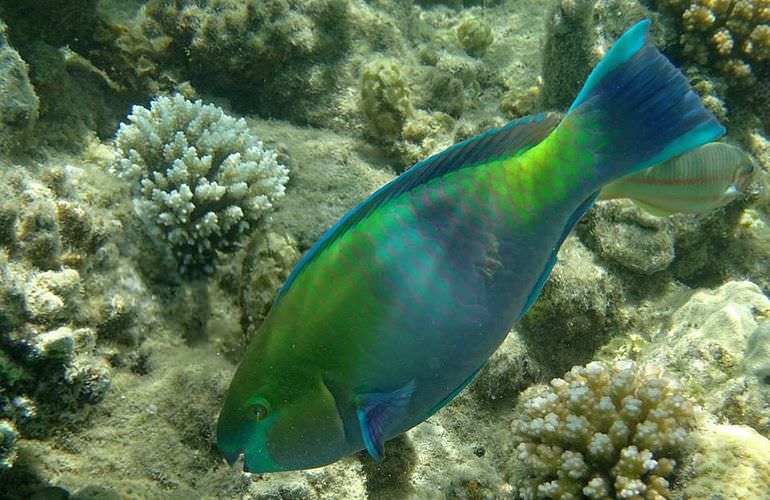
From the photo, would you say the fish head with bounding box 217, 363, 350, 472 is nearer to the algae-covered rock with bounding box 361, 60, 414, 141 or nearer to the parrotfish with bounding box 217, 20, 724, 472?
the parrotfish with bounding box 217, 20, 724, 472

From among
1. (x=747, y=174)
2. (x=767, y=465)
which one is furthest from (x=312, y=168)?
(x=767, y=465)

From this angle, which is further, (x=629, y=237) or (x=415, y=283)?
(x=629, y=237)

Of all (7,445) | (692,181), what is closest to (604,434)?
(692,181)

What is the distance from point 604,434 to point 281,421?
97.3 inches

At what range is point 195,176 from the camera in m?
4.19

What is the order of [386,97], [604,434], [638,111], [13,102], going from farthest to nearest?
[386,97]
[13,102]
[604,434]
[638,111]

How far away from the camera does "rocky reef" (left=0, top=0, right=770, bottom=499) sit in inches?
117

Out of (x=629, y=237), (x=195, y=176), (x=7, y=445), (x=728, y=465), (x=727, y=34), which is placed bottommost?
(x=7, y=445)

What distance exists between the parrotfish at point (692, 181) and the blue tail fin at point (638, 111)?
65.6 inches

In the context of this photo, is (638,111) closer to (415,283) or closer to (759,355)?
(415,283)

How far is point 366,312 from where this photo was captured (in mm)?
1543

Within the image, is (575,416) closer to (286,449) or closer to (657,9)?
Result: (286,449)

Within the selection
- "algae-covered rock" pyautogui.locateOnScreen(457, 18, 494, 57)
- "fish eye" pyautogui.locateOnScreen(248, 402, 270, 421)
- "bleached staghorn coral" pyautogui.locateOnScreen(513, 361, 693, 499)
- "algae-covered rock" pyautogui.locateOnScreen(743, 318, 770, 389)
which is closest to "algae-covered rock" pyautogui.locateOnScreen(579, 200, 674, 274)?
"algae-covered rock" pyautogui.locateOnScreen(743, 318, 770, 389)

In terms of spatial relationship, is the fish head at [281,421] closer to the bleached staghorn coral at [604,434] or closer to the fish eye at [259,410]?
the fish eye at [259,410]
